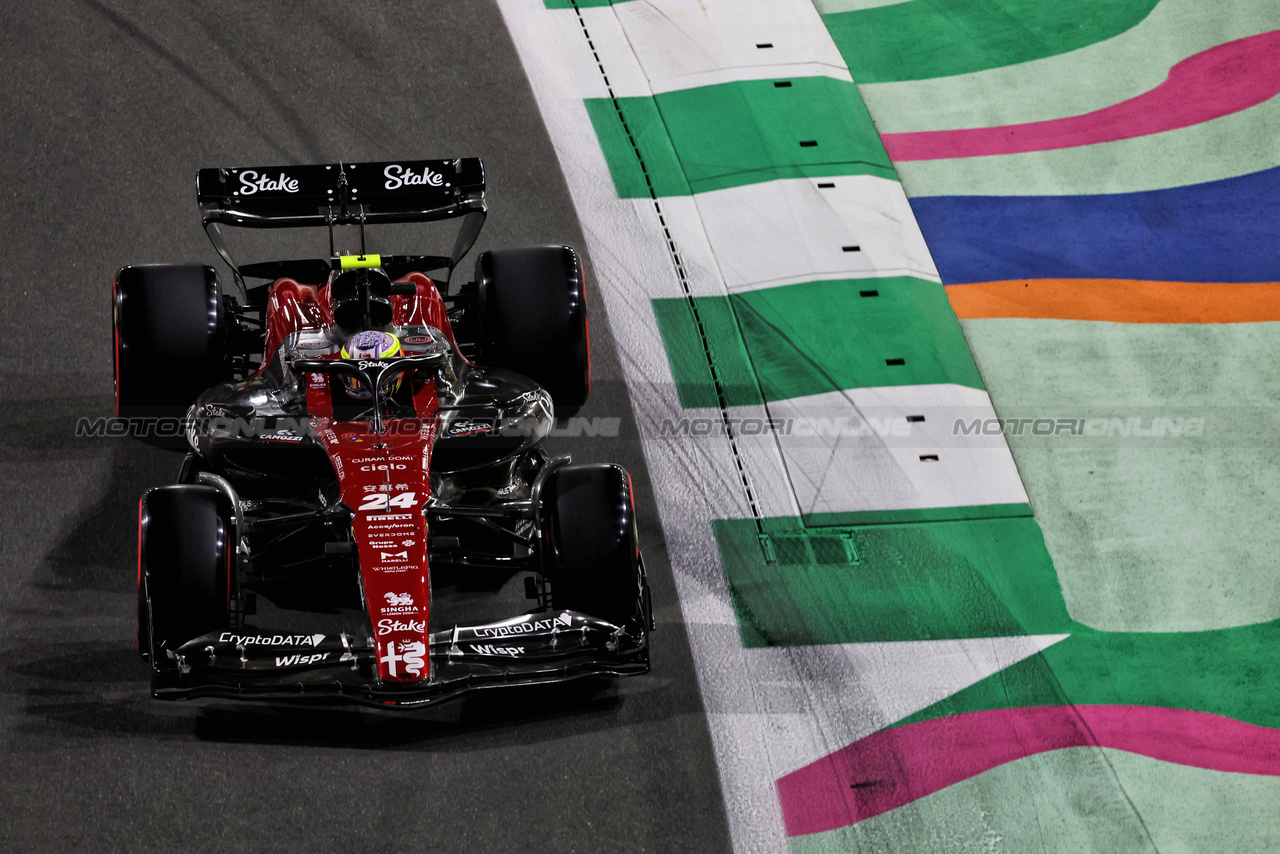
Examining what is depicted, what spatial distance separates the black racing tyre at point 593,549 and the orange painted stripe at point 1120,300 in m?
3.12

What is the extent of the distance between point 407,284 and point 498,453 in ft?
3.03

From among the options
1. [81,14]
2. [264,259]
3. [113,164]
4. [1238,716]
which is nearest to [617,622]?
[1238,716]

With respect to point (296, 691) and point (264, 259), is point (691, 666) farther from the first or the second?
point (264, 259)

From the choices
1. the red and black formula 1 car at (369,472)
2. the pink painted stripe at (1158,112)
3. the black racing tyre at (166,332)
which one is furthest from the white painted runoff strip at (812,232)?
the black racing tyre at (166,332)

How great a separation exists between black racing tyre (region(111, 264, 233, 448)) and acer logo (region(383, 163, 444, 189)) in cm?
93

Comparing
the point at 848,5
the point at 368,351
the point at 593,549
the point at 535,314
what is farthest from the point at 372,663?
the point at 848,5

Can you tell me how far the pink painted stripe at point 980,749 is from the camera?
16.9 feet

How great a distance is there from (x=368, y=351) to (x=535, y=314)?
0.98 metres

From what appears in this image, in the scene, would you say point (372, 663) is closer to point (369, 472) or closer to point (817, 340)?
point (369, 472)

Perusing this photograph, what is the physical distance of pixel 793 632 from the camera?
576cm

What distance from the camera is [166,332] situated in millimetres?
5824

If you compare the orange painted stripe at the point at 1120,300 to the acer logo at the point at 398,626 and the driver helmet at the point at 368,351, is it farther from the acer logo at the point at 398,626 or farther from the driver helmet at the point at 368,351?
the acer logo at the point at 398,626

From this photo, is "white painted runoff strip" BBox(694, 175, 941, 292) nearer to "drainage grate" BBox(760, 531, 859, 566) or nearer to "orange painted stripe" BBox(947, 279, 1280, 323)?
"orange painted stripe" BBox(947, 279, 1280, 323)

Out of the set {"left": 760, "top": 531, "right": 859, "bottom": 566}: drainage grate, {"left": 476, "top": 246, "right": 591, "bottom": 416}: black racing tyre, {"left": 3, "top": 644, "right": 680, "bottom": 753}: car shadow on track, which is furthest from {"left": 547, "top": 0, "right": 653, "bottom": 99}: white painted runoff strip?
{"left": 3, "top": 644, "right": 680, "bottom": 753}: car shadow on track
